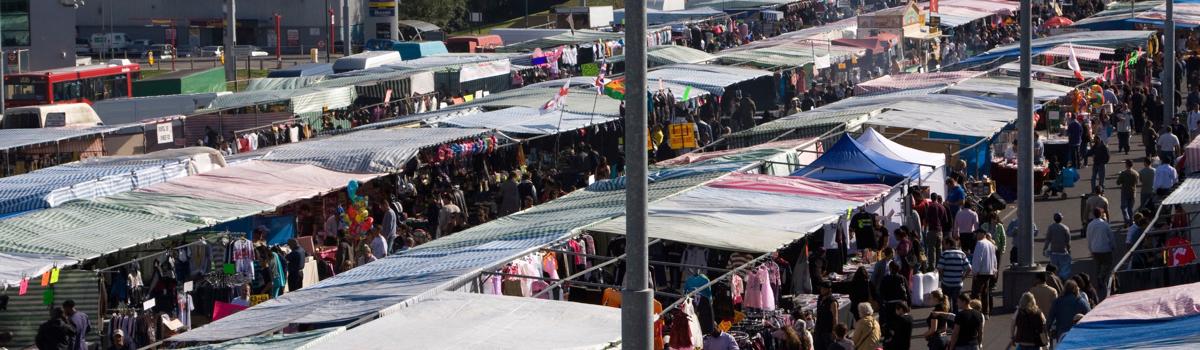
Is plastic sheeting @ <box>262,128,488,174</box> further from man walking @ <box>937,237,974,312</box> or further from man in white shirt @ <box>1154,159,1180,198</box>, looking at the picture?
man in white shirt @ <box>1154,159,1180,198</box>

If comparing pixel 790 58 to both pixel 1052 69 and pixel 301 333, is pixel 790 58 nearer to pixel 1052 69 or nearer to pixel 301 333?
pixel 1052 69

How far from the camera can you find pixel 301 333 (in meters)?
13.6

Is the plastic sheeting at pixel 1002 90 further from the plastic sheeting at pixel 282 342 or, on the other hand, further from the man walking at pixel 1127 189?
the plastic sheeting at pixel 282 342

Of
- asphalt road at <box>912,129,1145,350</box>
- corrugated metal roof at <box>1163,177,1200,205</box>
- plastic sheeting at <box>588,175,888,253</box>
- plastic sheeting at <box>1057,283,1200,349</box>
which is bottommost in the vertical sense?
asphalt road at <box>912,129,1145,350</box>

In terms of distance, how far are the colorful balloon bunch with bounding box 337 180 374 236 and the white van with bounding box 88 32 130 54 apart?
52.7 m

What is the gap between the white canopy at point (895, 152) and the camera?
77.4 ft

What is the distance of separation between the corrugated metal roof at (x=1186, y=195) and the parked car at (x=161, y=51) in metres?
59.2

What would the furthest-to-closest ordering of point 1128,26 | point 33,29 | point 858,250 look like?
1. point 33,29
2. point 1128,26
3. point 858,250

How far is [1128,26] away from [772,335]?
3641 cm

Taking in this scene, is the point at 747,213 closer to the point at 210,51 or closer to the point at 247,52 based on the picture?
the point at 247,52

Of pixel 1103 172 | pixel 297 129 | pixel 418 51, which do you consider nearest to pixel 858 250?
pixel 1103 172

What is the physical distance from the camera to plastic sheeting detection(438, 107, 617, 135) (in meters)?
29.9

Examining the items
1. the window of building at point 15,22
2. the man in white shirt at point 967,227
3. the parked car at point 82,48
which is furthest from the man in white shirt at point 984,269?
the parked car at point 82,48

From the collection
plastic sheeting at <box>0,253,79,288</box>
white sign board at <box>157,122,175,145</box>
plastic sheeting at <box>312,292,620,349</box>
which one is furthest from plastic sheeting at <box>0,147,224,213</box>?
plastic sheeting at <box>312,292,620,349</box>
